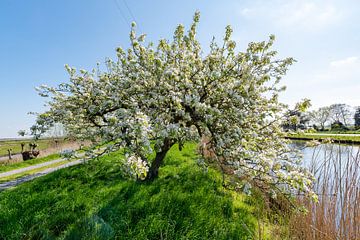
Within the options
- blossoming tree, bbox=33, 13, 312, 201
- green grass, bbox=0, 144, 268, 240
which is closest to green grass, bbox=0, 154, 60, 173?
green grass, bbox=0, 144, 268, 240

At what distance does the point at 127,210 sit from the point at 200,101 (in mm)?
3258

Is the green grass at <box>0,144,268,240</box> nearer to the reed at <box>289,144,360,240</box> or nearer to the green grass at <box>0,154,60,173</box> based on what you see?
the reed at <box>289,144,360,240</box>

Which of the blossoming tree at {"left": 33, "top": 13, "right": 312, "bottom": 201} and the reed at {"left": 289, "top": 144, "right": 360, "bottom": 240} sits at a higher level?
the blossoming tree at {"left": 33, "top": 13, "right": 312, "bottom": 201}

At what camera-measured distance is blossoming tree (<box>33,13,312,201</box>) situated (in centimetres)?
502

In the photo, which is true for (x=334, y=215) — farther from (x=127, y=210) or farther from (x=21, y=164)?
(x=21, y=164)

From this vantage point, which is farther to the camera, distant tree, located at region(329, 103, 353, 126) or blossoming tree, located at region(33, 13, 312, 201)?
distant tree, located at region(329, 103, 353, 126)

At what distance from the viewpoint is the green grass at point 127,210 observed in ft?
15.0

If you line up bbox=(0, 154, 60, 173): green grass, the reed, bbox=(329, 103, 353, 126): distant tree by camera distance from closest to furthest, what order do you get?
the reed < bbox=(0, 154, 60, 173): green grass < bbox=(329, 103, 353, 126): distant tree

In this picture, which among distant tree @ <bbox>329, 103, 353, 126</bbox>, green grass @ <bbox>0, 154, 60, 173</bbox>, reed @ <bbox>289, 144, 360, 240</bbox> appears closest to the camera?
reed @ <bbox>289, 144, 360, 240</bbox>

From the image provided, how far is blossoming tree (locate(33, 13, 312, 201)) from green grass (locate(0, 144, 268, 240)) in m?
1.15

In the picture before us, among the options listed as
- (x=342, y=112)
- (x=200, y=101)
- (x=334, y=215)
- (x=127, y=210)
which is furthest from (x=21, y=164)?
(x=342, y=112)

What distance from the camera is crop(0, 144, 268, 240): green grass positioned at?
4.57 metres

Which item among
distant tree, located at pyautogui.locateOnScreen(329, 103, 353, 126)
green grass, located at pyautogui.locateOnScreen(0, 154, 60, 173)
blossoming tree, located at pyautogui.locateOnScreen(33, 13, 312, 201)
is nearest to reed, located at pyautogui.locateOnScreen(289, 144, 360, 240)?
blossoming tree, located at pyautogui.locateOnScreen(33, 13, 312, 201)

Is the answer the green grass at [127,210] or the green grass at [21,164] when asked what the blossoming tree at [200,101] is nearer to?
the green grass at [127,210]
